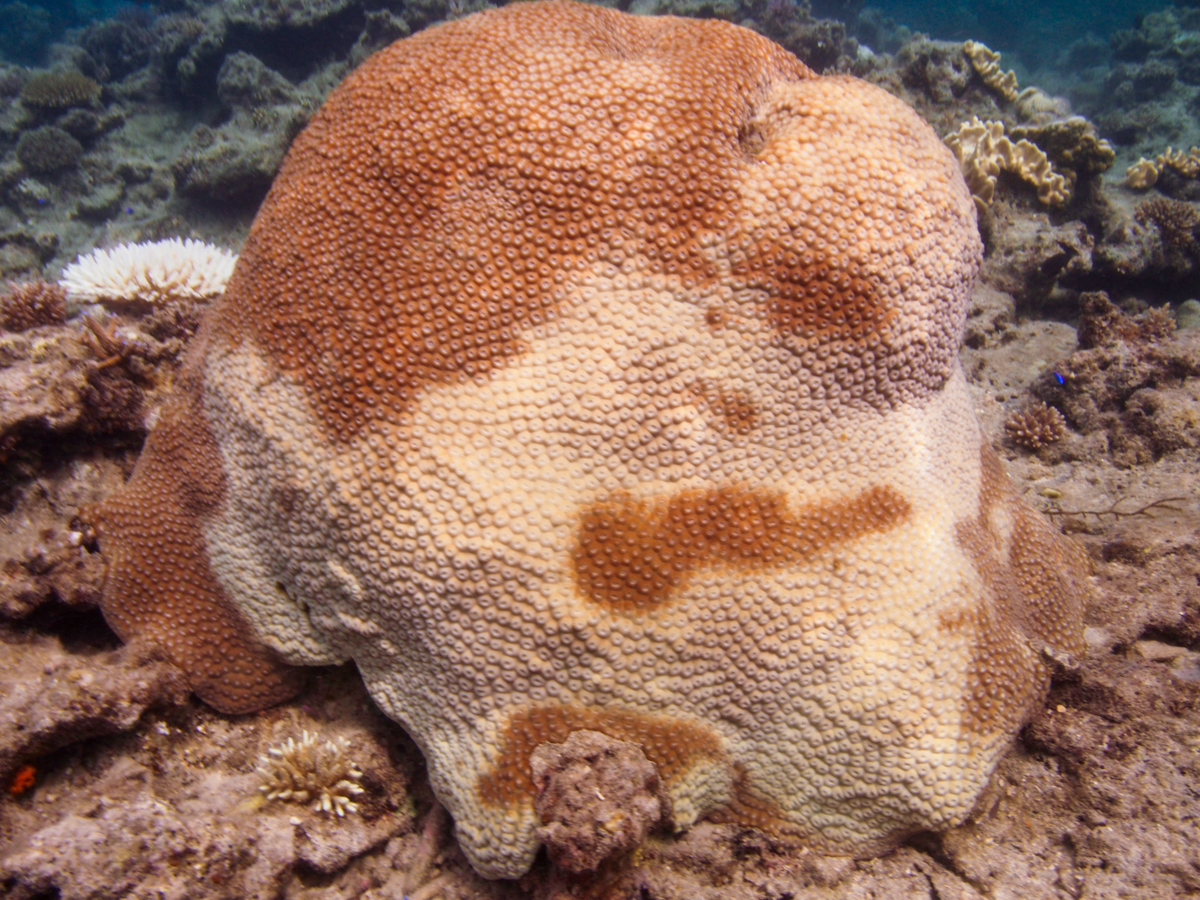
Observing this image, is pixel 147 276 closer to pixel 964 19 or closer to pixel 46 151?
pixel 46 151

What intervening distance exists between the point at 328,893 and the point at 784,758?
219 cm

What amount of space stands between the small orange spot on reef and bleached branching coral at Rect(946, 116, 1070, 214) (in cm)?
800

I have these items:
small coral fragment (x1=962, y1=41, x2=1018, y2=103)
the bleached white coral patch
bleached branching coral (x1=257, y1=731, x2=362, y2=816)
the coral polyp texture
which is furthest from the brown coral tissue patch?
small coral fragment (x1=962, y1=41, x2=1018, y2=103)

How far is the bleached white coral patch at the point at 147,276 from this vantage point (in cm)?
438

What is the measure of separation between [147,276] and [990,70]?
9.68m

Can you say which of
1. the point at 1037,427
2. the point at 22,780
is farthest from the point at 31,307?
the point at 1037,427

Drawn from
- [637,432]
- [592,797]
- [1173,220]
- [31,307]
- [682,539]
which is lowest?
[31,307]

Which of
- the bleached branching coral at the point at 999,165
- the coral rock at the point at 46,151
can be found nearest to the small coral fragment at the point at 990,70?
the bleached branching coral at the point at 999,165

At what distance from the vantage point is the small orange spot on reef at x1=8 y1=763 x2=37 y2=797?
2568 millimetres

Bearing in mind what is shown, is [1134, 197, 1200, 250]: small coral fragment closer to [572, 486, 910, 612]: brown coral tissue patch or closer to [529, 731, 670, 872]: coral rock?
[572, 486, 910, 612]: brown coral tissue patch

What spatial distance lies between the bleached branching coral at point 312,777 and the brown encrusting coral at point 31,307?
359cm

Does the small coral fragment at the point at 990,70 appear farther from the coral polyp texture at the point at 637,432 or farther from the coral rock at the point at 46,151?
the coral rock at the point at 46,151

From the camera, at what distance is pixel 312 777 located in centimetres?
298

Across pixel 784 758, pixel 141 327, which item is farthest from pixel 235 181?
pixel 784 758
